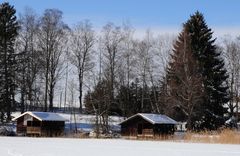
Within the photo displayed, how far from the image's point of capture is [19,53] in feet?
202

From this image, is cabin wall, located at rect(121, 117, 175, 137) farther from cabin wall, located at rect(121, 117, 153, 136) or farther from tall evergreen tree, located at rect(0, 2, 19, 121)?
tall evergreen tree, located at rect(0, 2, 19, 121)

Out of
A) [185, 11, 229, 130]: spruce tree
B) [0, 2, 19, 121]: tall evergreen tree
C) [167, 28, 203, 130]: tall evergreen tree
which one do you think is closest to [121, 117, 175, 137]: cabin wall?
[167, 28, 203, 130]: tall evergreen tree

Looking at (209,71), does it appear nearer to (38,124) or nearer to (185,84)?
(185,84)

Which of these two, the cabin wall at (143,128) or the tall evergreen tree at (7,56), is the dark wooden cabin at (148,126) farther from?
the tall evergreen tree at (7,56)

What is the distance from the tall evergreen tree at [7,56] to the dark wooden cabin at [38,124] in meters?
3.28

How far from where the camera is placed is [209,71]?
54438 mm

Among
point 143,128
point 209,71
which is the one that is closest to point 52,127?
point 143,128

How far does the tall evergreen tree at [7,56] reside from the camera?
57.6 meters

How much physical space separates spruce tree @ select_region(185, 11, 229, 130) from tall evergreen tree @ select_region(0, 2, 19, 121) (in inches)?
855

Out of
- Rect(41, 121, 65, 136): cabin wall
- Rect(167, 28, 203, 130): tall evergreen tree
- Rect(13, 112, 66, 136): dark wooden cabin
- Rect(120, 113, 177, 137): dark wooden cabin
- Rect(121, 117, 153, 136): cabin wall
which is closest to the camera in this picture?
Rect(120, 113, 177, 137): dark wooden cabin

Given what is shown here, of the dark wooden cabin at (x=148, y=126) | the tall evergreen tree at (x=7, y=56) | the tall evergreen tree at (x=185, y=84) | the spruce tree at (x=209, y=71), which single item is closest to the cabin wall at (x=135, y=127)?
the dark wooden cabin at (x=148, y=126)

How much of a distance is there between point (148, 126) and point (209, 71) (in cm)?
946

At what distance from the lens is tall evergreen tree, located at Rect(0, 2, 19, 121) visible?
57578mm

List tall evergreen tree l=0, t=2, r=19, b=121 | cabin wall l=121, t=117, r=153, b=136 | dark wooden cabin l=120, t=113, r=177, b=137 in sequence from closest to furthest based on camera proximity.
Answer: dark wooden cabin l=120, t=113, r=177, b=137, cabin wall l=121, t=117, r=153, b=136, tall evergreen tree l=0, t=2, r=19, b=121
